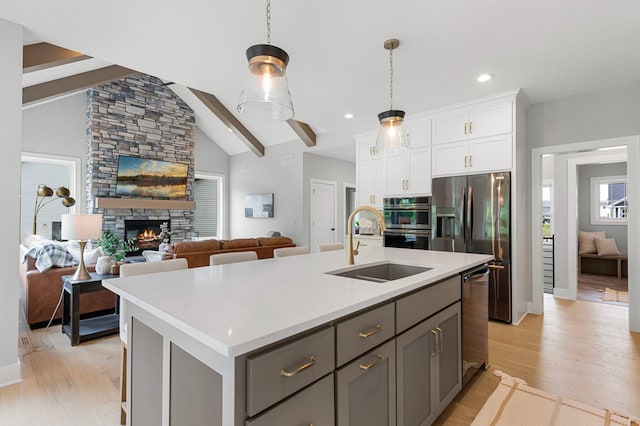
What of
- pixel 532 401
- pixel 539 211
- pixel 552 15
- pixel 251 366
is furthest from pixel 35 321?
pixel 539 211

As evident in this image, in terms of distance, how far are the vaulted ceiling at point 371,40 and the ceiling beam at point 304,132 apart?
2.65m

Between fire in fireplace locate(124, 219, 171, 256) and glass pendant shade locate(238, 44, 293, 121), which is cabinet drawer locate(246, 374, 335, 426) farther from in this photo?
fire in fireplace locate(124, 219, 171, 256)

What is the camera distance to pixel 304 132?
21.7 ft

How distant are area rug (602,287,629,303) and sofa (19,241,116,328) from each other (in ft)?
22.1

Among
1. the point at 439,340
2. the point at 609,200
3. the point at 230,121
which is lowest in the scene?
the point at 439,340

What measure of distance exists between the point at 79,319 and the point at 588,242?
8370 mm

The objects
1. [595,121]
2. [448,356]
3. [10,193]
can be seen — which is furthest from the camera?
[595,121]

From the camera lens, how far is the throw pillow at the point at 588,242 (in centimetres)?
623

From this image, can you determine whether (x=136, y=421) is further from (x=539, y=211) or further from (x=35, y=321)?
(x=539, y=211)

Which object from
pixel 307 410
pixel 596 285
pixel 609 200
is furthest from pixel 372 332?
pixel 609 200

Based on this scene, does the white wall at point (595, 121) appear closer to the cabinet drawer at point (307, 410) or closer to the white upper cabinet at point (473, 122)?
the white upper cabinet at point (473, 122)

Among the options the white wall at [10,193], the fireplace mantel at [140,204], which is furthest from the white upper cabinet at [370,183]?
the fireplace mantel at [140,204]

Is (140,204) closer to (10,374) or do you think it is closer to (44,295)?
(44,295)

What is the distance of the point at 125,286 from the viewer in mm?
1509
